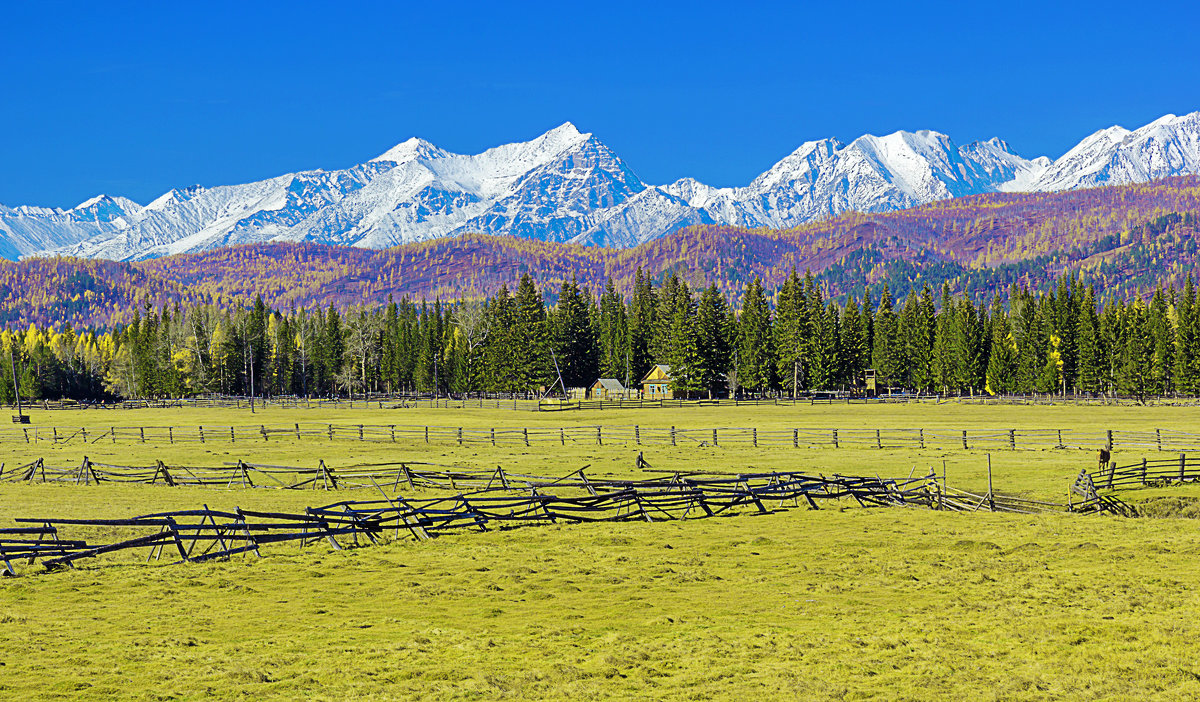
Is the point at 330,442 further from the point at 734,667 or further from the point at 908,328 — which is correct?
the point at 908,328

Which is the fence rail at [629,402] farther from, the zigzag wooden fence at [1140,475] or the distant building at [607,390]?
the zigzag wooden fence at [1140,475]

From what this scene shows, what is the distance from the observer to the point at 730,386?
14025cm

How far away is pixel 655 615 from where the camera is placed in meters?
18.1

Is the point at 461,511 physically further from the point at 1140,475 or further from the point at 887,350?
the point at 887,350

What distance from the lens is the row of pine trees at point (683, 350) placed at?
131 meters

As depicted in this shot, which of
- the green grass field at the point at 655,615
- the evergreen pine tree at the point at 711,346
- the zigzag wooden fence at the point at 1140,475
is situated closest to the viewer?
the green grass field at the point at 655,615

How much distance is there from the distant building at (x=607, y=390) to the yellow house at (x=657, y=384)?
3.20 m

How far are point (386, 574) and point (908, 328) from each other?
136343 mm

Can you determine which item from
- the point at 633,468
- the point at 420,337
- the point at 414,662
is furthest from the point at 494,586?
the point at 420,337

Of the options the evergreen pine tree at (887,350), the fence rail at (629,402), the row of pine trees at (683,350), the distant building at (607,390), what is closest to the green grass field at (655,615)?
the fence rail at (629,402)

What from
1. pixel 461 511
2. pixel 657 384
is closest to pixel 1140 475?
pixel 461 511

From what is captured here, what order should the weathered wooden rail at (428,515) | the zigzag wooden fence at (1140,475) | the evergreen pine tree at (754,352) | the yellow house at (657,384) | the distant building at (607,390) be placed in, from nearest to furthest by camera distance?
the weathered wooden rail at (428,515) < the zigzag wooden fence at (1140,475) < the evergreen pine tree at (754,352) < the yellow house at (657,384) < the distant building at (607,390)

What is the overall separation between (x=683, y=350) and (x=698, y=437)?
2525 inches

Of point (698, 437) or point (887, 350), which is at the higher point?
point (887, 350)
